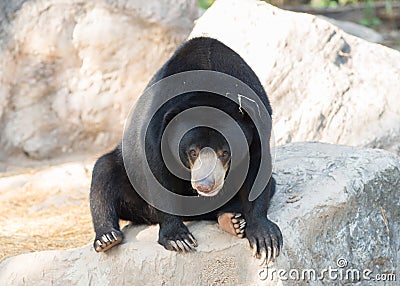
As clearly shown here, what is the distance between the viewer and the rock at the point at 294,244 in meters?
4.68

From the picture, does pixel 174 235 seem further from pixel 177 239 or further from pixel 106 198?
pixel 106 198

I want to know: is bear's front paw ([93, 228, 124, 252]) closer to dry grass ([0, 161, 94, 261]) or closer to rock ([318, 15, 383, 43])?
dry grass ([0, 161, 94, 261])

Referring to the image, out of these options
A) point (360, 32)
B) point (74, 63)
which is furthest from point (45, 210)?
point (360, 32)

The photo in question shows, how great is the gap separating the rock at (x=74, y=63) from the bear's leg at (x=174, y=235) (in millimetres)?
5257

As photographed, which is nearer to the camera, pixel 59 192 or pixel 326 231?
pixel 326 231

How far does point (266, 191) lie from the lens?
4918 millimetres

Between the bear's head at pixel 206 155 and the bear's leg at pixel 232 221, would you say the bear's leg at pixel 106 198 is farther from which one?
the bear's head at pixel 206 155

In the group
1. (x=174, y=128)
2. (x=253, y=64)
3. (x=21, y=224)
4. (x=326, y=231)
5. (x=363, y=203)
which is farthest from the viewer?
(x=253, y=64)

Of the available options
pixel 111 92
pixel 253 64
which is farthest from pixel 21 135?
pixel 253 64

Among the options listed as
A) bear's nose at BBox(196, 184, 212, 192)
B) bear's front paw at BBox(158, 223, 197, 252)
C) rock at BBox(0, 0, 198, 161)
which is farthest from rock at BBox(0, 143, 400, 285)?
rock at BBox(0, 0, 198, 161)

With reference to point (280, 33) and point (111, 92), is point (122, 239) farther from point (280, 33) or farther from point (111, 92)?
point (111, 92)

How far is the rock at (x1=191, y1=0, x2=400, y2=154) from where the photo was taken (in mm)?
7875

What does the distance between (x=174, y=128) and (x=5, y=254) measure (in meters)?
2.29

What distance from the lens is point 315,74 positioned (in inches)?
318
